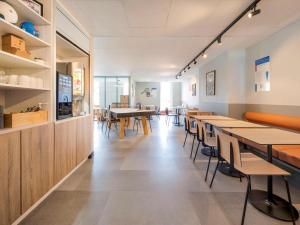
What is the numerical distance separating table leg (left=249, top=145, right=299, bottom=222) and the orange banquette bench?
2.04 ft

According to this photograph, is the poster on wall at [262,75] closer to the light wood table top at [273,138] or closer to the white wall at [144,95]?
the light wood table top at [273,138]

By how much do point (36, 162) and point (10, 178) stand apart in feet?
1.26

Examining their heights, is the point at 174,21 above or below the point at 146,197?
above

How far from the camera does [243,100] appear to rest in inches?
216

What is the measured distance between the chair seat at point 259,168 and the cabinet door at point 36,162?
220 cm

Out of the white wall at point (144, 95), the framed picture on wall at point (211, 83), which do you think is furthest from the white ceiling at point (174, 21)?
the white wall at point (144, 95)

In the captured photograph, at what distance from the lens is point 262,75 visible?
182 inches

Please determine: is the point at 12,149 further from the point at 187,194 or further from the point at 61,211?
the point at 187,194

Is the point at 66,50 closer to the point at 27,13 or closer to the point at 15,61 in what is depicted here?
the point at 27,13

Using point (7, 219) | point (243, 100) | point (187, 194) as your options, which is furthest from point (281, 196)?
point (243, 100)

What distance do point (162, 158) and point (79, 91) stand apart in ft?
7.04

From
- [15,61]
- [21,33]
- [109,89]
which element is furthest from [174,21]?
[109,89]

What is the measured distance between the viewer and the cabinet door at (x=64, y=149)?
101 inches

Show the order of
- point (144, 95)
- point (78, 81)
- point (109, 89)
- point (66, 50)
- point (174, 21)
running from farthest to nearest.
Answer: point (144, 95) < point (109, 89) < point (78, 81) < point (66, 50) < point (174, 21)
